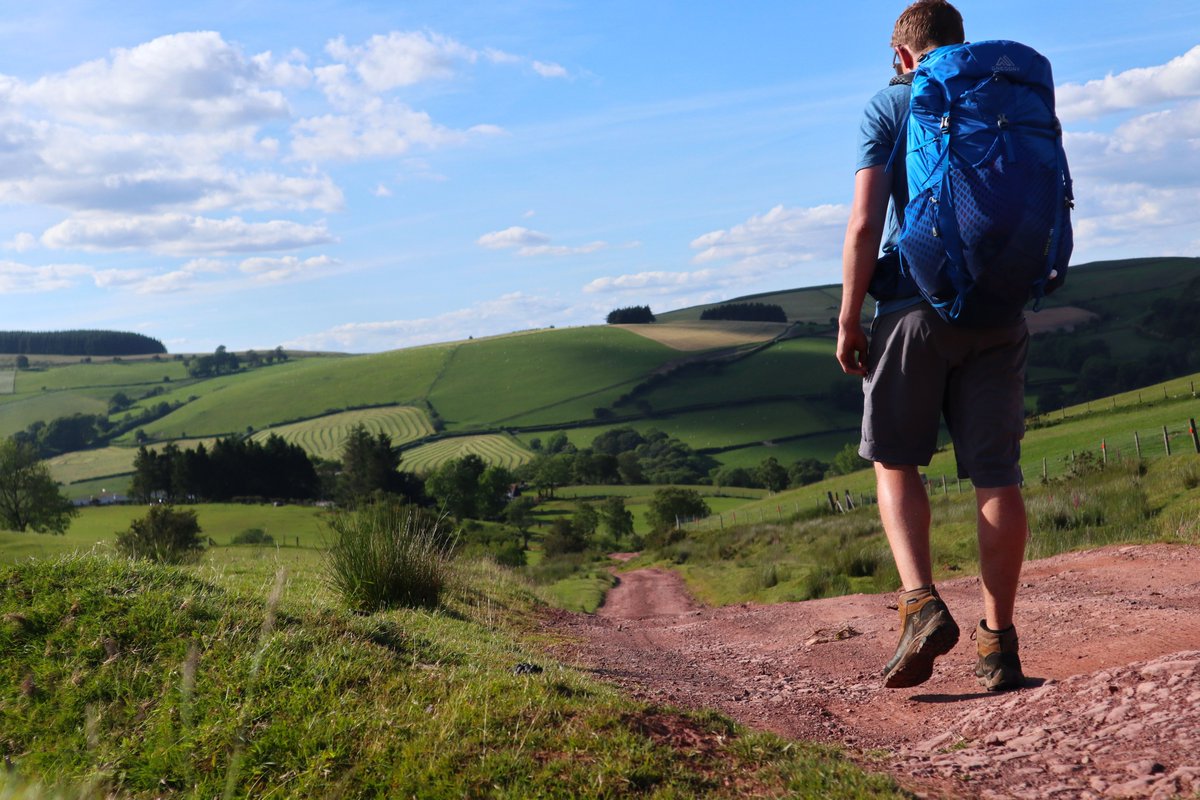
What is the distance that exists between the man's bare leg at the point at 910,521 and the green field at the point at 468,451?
80.6 meters

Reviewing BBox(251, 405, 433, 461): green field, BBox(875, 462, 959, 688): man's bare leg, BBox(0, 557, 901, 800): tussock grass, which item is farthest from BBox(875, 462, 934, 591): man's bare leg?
BBox(251, 405, 433, 461): green field

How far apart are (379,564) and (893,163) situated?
579cm

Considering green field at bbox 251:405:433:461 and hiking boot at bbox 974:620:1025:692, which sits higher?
hiking boot at bbox 974:620:1025:692

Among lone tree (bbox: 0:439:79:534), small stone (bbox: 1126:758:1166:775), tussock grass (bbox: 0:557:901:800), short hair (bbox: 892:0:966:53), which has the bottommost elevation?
lone tree (bbox: 0:439:79:534)

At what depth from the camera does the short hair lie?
4.02m

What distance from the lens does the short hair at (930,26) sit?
13.2 ft

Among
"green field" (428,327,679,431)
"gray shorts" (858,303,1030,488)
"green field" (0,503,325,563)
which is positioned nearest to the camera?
"gray shorts" (858,303,1030,488)

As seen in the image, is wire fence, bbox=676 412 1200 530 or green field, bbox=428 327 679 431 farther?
green field, bbox=428 327 679 431

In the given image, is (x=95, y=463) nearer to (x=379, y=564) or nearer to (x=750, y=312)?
(x=750, y=312)

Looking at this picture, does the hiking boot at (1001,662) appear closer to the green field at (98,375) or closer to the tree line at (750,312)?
the tree line at (750,312)

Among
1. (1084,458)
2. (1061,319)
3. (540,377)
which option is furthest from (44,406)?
(1084,458)

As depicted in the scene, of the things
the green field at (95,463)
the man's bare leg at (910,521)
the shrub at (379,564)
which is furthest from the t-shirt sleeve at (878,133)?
the green field at (95,463)

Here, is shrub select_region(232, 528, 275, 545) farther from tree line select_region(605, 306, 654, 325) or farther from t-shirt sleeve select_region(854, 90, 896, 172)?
tree line select_region(605, 306, 654, 325)

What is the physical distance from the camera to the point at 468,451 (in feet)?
308
